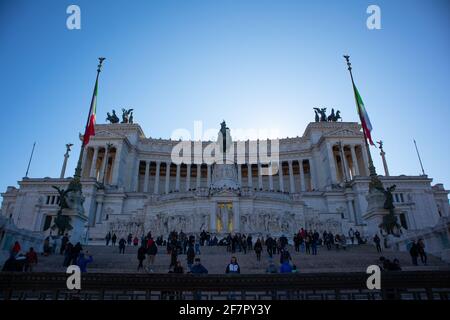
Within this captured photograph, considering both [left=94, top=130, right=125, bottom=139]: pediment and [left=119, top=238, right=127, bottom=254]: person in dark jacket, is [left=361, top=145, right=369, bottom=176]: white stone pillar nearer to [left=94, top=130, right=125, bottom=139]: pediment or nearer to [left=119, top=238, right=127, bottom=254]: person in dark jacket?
[left=94, top=130, right=125, bottom=139]: pediment

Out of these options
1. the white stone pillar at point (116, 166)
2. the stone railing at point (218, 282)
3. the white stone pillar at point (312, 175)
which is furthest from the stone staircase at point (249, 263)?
the white stone pillar at point (312, 175)

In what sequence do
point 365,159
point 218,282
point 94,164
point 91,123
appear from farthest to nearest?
point 94,164
point 365,159
point 91,123
point 218,282

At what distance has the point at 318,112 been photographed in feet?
208

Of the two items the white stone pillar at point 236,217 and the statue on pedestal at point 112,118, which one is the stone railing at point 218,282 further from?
the statue on pedestal at point 112,118

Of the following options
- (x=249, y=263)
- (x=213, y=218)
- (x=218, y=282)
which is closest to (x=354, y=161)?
(x=213, y=218)

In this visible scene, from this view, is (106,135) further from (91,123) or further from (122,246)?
(122,246)

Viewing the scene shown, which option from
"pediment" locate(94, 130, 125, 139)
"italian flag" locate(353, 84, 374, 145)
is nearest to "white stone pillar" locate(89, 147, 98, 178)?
"pediment" locate(94, 130, 125, 139)

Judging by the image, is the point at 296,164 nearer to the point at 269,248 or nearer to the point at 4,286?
the point at 269,248

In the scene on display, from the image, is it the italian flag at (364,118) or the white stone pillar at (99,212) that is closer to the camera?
the italian flag at (364,118)

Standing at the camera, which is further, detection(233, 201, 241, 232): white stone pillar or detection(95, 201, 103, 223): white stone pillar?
detection(95, 201, 103, 223): white stone pillar

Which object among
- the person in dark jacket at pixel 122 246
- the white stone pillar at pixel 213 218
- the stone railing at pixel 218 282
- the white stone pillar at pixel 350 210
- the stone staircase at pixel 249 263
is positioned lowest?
the stone railing at pixel 218 282

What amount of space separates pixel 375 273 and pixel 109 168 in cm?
6073
